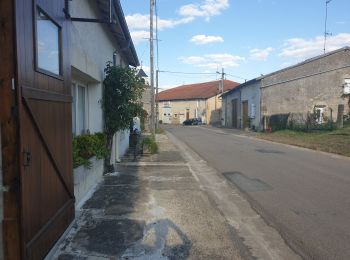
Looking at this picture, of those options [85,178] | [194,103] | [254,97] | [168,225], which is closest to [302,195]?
[168,225]

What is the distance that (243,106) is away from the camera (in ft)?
149

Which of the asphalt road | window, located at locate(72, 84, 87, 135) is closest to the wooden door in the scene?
the asphalt road

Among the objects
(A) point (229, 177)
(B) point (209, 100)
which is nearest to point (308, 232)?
(A) point (229, 177)

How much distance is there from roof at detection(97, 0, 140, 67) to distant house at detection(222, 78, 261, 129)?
24.2m

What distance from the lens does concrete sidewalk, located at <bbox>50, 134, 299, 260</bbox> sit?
4.97m

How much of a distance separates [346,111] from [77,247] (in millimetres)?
34606

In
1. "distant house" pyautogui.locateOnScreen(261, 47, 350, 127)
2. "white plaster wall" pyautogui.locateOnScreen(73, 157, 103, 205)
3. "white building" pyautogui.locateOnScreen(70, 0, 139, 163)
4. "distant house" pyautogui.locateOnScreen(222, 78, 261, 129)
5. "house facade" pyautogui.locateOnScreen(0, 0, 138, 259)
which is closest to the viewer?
"house facade" pyautogui.locateOnScreen(0, 0, 138, 259)

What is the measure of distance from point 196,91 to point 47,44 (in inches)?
2797

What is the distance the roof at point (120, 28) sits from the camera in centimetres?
899

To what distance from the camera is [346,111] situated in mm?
35406

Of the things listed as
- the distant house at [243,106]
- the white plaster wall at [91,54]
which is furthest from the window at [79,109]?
the distant house at [243,106]

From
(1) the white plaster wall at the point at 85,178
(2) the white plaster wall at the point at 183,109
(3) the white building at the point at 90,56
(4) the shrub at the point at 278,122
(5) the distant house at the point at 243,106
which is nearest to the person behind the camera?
(1) the white plaster wall at the point at 85,178

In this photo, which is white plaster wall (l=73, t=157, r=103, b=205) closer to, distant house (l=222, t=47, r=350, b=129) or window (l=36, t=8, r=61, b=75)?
window (l=36, t=8, r=61, b=75)

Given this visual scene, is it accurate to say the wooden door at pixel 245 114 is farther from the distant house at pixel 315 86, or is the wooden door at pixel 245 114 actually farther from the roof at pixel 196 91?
the roof at pixel 196 91
